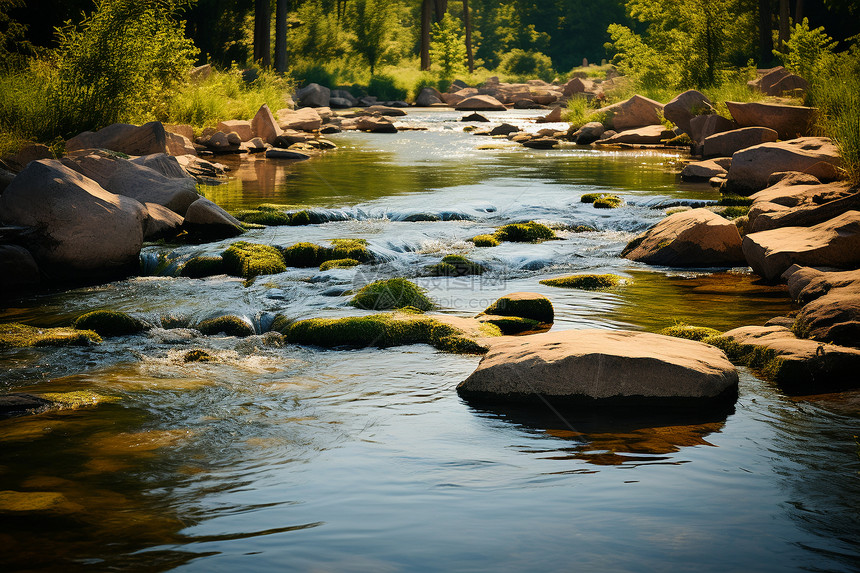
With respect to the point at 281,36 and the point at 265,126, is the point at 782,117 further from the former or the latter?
the point at 281,36

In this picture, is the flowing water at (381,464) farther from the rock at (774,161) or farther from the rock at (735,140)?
the rock at (735,140)

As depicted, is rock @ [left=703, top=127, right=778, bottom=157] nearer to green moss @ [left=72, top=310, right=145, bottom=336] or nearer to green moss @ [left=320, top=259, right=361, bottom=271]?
green moss @ [left=320, top=259, right=361, bottom=271]

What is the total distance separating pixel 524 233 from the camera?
1245cm

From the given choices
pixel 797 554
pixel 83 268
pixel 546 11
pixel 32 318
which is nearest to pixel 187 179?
pixel 83 268

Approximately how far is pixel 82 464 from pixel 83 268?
18.8 ft

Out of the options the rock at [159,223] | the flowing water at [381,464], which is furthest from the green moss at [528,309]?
the rock at [159,223]

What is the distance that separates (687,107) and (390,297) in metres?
17.9

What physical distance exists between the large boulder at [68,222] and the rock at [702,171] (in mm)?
12488

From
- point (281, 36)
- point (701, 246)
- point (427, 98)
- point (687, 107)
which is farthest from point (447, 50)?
point (701, 246)

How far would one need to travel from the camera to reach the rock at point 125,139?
1480 cm

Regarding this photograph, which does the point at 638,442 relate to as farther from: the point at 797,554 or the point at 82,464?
the point at 82,464

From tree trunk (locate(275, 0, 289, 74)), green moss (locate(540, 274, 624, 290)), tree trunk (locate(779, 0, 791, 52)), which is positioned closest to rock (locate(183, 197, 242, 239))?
green moss (locate(540, 274, 624, 290))

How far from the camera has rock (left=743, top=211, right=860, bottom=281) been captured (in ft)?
29.9

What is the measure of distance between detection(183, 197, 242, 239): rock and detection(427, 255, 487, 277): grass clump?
358 centimetres
